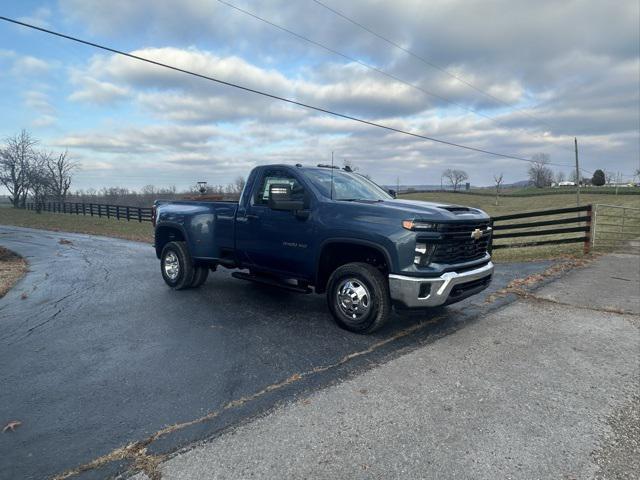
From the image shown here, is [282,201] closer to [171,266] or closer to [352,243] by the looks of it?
[352,243]

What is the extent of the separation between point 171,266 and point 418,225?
489cm

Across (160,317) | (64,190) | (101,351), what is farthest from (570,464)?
(64,190)

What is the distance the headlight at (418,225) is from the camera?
4.31 meters

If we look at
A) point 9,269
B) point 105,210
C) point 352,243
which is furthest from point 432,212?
point 105,210

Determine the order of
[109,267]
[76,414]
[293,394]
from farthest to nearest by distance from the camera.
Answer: [109,267], [293,394], [76,414]

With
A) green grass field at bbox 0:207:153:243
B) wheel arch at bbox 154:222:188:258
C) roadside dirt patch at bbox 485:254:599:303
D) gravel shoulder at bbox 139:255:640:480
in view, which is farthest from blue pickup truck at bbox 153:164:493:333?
green grass field at bbox 0:207:153:243

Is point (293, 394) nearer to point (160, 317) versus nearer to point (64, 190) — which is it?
point (160, 317)

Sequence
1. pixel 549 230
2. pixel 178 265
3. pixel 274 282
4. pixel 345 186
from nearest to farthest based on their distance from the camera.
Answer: pixel 274 282 < pixel 345 186 < pixel 178 265 < pixel 549 230

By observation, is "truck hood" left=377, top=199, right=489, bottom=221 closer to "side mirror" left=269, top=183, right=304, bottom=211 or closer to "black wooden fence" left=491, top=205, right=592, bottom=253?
"side mirror" left=269, top=183, right=304, bottom=211

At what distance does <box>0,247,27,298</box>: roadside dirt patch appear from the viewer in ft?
26.3

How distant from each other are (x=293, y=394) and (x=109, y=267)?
8.35m

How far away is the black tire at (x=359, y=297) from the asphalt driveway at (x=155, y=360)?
18 centimetres

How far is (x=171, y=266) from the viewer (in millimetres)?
7363

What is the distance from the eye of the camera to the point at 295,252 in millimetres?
5281
